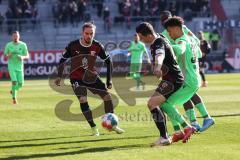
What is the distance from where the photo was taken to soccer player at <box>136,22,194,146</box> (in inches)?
430

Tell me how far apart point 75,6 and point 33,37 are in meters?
3.73

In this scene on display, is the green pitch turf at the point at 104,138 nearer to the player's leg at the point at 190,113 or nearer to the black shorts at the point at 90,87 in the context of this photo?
the player's leg at the point at 190,113

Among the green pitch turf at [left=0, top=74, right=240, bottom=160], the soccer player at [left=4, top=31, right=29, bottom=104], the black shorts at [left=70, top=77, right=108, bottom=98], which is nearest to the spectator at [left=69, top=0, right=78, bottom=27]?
the soccer player at [left=4, top=31, right=29, bottom=104]

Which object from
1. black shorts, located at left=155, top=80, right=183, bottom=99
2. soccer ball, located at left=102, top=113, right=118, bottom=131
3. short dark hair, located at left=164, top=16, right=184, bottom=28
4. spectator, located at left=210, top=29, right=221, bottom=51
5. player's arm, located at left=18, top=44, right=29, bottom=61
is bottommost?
spectator, located at left=210, top=29, right=221, bottom=51

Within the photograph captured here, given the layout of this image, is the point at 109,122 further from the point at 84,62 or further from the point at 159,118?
the point at 159,118

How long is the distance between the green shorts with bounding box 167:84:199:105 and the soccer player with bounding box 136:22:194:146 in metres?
0.02

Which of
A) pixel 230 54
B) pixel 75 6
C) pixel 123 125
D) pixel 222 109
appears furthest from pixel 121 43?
pixel 123 125

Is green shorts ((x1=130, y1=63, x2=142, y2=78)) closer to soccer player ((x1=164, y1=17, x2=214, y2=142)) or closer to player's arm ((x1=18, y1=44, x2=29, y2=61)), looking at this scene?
player's arm ((x1=18, y1=44, x2=29, y2=61))

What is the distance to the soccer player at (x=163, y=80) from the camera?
1092 cm

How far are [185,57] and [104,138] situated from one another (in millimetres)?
2350

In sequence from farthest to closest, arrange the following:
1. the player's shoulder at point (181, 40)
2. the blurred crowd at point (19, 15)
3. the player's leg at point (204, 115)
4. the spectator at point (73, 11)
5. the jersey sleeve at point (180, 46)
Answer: the spectator at point (73, 11) < the blurred crowd at point (19, 15) < the player's leg at point (204, 115) < the player's shoulder at point (181, 40) < the jersey sleeve at point (180, 46)

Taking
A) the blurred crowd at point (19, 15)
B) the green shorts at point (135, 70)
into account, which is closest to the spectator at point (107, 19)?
the blurred crowd at point (19, 15)

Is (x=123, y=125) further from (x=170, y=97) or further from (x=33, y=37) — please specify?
(x=33, y=37)

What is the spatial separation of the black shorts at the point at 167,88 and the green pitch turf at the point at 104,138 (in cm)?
97
